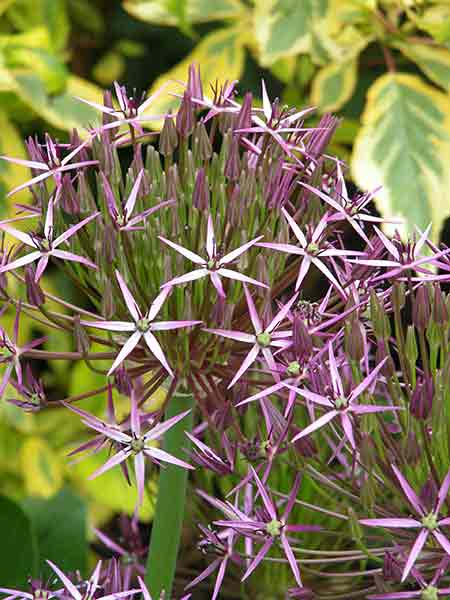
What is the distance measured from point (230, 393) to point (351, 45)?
50 centimetres

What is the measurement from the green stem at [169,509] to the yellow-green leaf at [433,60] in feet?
1.59

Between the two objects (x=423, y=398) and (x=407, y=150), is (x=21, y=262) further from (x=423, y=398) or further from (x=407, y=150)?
(x=407, y=150)

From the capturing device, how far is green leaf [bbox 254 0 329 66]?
0.74 m

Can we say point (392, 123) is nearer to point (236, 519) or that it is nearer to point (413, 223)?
point (413, 223)

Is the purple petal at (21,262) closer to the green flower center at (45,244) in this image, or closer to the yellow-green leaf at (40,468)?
the green flower center at (45,244)

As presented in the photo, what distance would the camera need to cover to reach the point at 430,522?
32cm

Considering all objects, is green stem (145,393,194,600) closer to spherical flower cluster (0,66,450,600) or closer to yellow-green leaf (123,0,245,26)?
spherical flower cluster (0,66,450,600)

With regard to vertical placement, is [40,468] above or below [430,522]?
below

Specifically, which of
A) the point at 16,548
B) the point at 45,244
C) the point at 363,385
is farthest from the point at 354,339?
the point at 16,548

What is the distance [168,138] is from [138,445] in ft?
0.41

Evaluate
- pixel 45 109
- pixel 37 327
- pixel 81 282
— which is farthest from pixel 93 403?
pixel 81 282

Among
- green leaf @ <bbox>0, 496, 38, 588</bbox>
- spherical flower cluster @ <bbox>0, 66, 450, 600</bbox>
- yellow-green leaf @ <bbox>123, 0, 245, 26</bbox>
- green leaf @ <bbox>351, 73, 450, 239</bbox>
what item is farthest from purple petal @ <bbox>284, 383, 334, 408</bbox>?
yellow-green leaf @ <bbox>123, 0, 245, 26</bbox>

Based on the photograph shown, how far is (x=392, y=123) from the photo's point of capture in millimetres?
730

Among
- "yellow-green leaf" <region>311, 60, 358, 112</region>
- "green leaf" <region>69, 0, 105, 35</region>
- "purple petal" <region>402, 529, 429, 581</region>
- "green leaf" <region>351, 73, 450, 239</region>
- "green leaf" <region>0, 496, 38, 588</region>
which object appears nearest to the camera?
"purple petal" <region>402, 529, 429, 581</region>
